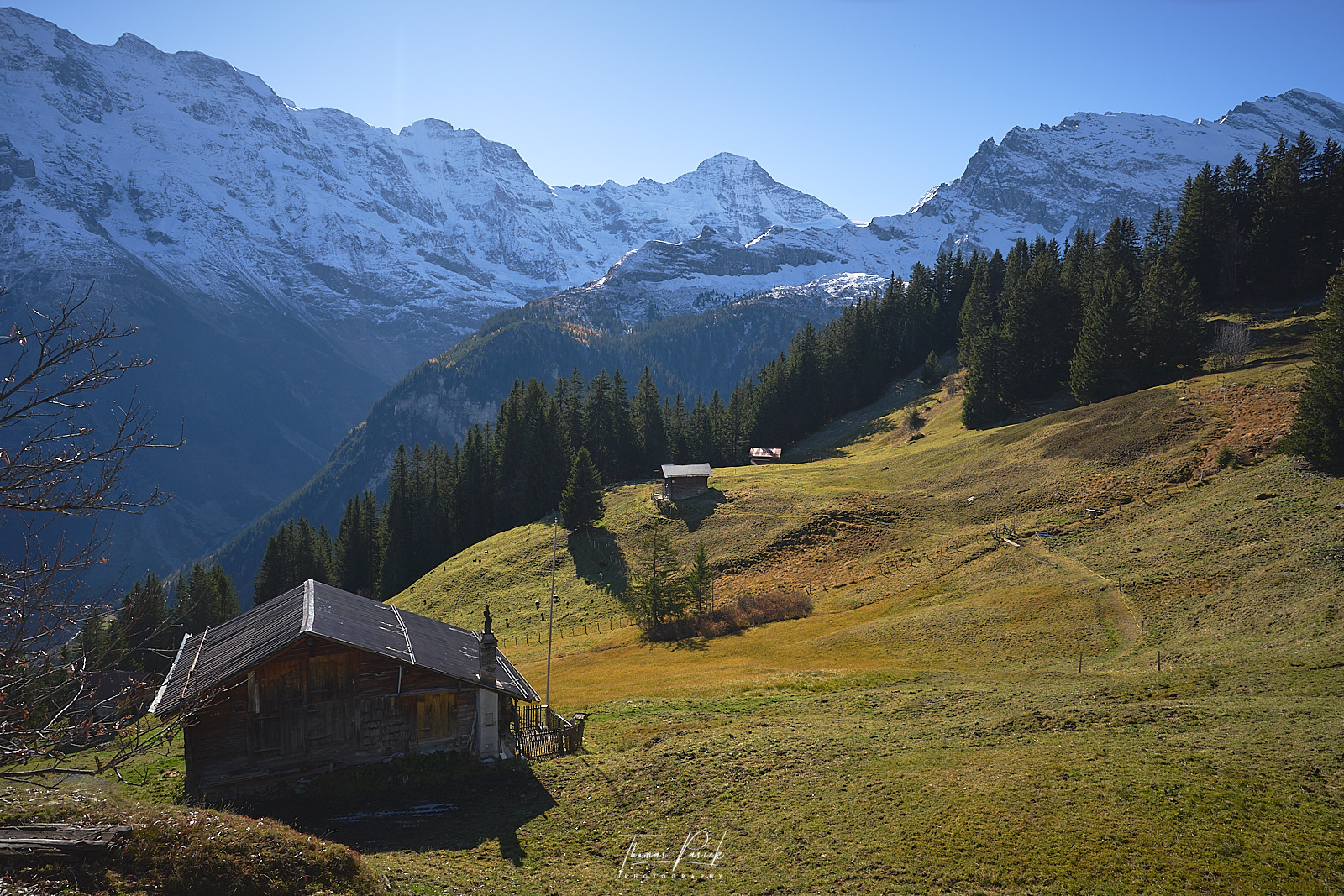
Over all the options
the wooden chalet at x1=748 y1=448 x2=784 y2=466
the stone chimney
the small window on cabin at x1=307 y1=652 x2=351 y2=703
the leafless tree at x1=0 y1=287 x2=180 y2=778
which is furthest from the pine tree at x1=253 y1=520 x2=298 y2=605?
the leafless tree at x1=0 y1=287 x2=180 y2=778

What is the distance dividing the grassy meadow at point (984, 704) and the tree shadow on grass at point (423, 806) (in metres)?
0.13

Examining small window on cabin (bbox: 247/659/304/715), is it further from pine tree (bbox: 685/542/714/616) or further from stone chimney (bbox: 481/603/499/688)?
pine tree (bbox: 685/542/714/616)

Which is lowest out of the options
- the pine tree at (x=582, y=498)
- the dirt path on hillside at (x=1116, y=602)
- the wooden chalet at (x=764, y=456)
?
the dirt path on hillside at (x=1116, y=602)

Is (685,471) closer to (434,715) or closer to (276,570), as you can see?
(434,715)

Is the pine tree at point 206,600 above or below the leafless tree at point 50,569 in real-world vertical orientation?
below

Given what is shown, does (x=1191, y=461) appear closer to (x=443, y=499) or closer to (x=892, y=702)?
(x=892, y=702)

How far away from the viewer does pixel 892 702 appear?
31500 mm

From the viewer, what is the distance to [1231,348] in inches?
2886

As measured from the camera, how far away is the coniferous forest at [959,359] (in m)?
81.9

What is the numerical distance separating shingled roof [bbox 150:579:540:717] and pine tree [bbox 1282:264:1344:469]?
47440 millimetres

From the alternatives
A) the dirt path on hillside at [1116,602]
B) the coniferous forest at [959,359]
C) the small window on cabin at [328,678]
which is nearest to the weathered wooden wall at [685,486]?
the coniferous forest at [959,359]

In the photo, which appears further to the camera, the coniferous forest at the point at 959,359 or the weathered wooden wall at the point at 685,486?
the weathered wooden wall at the point at 685,486

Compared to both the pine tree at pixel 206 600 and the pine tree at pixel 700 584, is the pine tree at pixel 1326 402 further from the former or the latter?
the pine tree at pixel 206 600

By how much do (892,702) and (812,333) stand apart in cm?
11367
